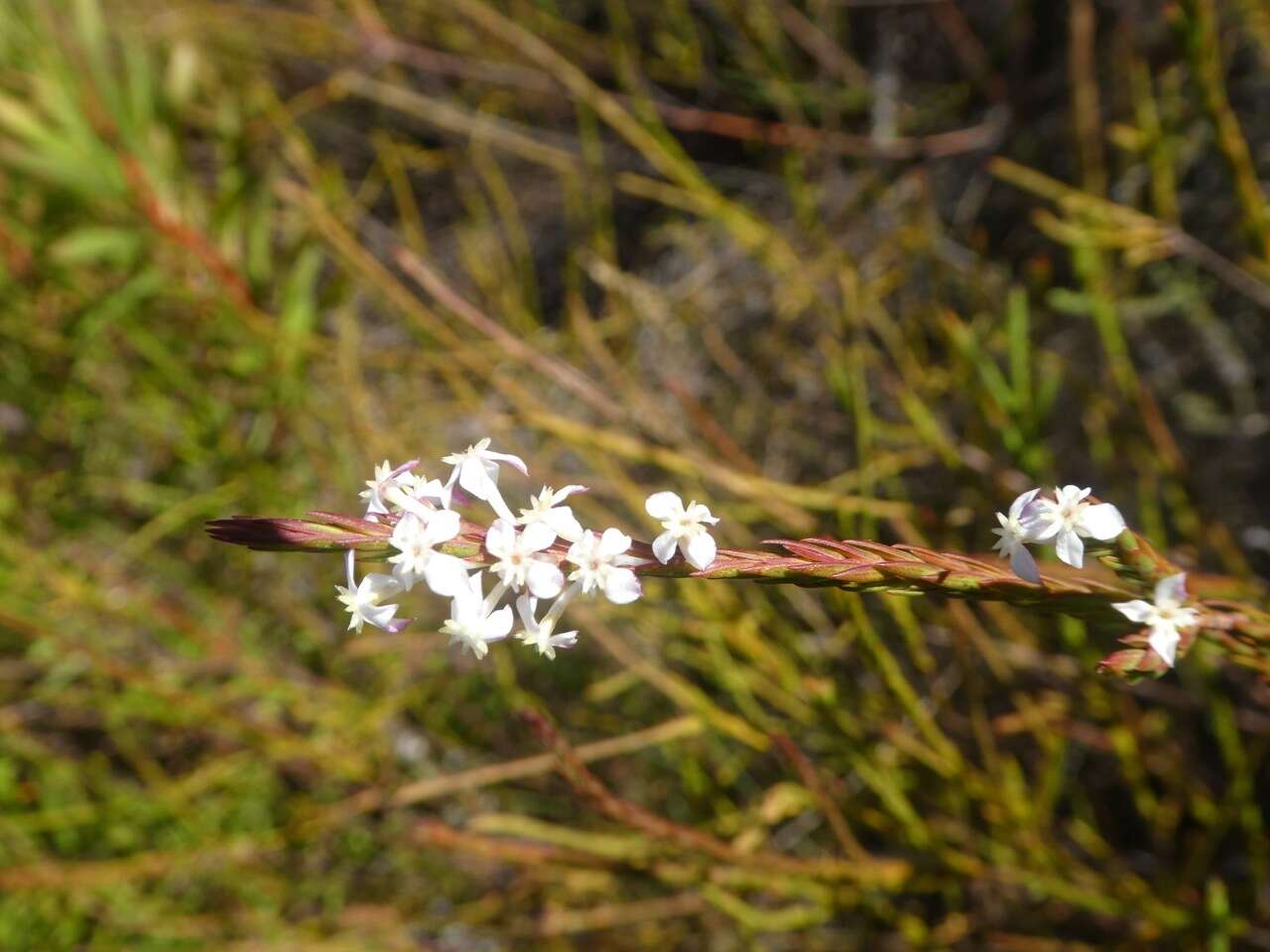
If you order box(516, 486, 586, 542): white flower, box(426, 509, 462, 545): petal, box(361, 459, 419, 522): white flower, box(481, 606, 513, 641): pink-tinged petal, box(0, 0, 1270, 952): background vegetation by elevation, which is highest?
box(0, 0, 1270, 952): background vegetation

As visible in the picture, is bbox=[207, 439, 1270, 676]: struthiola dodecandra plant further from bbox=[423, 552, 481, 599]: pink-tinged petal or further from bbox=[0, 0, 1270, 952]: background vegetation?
bbox=[0, 0, 1270, 952]: background vegetation

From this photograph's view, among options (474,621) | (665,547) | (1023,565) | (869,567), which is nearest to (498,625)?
(474,621)

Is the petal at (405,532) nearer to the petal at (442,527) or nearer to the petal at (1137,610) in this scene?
the petal at (442,527)

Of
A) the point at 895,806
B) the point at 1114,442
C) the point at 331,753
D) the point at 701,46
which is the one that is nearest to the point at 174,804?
the point at 331,753

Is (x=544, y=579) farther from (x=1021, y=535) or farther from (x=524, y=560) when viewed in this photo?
(x=1021, y=535)

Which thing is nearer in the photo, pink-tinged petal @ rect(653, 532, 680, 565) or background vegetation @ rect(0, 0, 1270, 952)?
pink-tinged petal @ rect(653, 532, 680, 565)

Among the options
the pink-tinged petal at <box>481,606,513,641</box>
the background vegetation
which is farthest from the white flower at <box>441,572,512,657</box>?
the background vegetation

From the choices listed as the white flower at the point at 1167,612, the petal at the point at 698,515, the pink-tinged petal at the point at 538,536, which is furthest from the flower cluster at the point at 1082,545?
the pink-tinged petal at the point at 538,536
